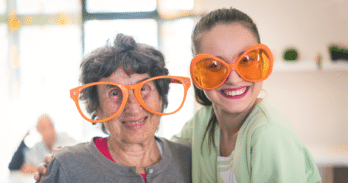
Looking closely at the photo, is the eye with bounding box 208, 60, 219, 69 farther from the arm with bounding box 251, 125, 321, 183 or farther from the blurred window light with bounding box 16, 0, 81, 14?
the blurred window light with bounding box 16, 0, 81, 14

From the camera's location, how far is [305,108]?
365 centimetres

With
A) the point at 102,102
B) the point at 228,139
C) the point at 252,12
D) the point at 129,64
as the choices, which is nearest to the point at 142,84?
the point at 129,64

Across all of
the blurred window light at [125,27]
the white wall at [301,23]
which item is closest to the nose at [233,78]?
the white wall at [301,23]

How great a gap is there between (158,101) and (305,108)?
309cm

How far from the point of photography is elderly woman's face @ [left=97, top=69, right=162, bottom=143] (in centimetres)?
108

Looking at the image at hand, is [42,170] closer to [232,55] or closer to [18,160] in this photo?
[232,55]

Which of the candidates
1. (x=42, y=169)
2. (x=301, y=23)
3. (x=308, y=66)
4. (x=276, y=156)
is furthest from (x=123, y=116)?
(x=301, y=23)

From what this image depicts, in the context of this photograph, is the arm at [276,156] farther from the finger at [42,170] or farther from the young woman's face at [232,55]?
the finger at [42,170]

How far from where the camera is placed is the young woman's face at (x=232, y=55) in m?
1.06

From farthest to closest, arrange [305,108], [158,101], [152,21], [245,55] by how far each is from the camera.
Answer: [152,21], [305,108], [158,101], [245,55]

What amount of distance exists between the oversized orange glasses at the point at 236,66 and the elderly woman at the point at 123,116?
84 millimetres

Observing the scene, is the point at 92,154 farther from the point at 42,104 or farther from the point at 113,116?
the point at 42,104

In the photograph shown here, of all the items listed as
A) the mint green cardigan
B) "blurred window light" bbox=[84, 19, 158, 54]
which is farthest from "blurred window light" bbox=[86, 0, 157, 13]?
the mint green cardigan

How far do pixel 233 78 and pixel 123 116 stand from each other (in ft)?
1.54
